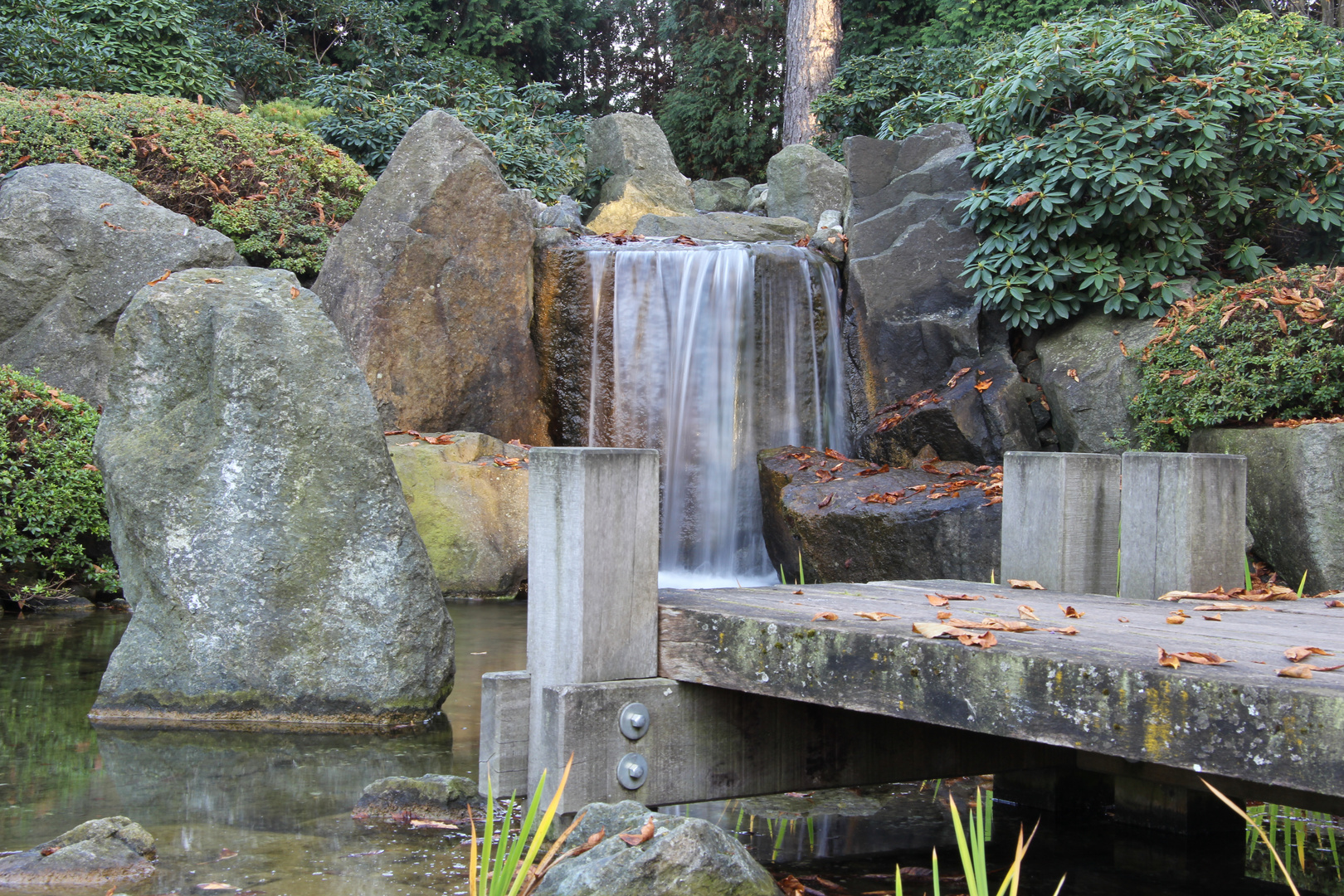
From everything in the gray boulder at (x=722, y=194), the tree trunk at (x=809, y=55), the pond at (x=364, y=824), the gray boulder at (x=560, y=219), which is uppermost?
the tree trunk at (x=809, y=55)

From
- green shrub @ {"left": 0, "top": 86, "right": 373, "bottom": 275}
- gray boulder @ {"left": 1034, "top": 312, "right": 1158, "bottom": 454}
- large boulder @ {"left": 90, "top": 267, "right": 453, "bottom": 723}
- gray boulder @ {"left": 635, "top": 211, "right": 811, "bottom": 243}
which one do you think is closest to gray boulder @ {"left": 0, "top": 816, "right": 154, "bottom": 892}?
large boulder @ {"left": 90, "top": 267, "right": 453, "bottom": 723}

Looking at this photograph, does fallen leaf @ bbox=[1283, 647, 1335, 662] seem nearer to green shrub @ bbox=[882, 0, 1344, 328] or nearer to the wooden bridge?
the wooden bridge

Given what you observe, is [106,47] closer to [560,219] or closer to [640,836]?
[560,219]

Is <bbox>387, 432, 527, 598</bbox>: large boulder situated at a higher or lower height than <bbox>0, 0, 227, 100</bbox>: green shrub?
lower

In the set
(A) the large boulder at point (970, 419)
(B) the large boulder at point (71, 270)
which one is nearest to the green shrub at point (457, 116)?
(B) the large boulder at point (71, 270)

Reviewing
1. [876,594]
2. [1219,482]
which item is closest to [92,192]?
[876,594]

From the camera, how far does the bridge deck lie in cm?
216

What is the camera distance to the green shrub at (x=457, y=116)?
14477mm

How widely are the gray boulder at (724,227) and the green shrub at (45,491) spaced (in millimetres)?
6997

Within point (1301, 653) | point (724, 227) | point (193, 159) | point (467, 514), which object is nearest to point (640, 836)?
point (1301, 653)

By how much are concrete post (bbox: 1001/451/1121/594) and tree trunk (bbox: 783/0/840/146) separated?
14977 mm

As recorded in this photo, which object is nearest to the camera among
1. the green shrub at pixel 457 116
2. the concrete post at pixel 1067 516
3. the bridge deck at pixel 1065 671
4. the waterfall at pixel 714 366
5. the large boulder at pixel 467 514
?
the bridge deck at pixel 1065 671

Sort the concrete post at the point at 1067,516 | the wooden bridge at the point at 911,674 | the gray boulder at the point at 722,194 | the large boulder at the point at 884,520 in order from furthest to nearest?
the gray boulder at the point at 722,194, the large boulder at the point at 884,520, the concrete post at the point at 1067,516, the wooden bridge at the point at 911,674

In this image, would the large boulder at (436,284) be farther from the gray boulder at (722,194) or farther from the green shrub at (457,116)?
the gray boulder at (722,194)
